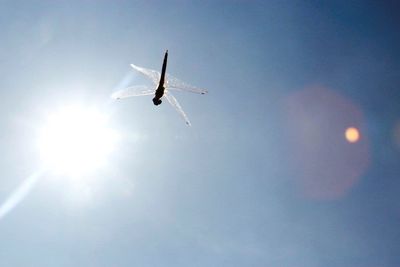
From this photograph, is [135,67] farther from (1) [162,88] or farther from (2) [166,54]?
(2) [166,54]

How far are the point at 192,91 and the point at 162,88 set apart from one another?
6619 millimetres

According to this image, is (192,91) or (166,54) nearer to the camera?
(166,54)

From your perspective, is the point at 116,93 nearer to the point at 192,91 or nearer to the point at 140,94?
the point at 140,94

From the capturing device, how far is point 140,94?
91.6 meters

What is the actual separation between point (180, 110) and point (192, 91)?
5.11 meters

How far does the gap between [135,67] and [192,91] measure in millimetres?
13605

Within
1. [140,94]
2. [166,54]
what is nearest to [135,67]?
[140,94]

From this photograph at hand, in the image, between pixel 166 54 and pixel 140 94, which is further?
pixel 140 94

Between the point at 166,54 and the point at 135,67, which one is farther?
the point at 135,67

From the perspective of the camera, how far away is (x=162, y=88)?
3546 inches

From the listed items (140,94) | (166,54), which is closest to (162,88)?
(140,94)

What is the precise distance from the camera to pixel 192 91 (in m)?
88.6

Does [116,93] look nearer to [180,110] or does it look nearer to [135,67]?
[135,67]

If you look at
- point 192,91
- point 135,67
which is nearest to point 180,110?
point 192,91
